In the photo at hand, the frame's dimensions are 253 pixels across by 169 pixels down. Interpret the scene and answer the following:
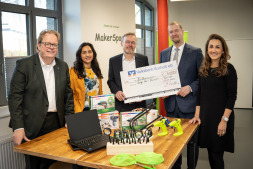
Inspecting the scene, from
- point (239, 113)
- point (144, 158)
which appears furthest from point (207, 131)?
point (239, 113)

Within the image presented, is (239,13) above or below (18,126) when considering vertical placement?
above

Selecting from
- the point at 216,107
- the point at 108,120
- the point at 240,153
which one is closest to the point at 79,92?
the point at 108,120

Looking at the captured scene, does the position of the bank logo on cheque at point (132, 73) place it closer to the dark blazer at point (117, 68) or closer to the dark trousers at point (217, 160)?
the dark blazer at point (117, 68)

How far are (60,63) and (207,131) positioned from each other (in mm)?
1654

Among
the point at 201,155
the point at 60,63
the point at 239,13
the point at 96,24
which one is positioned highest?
the point at 239,13

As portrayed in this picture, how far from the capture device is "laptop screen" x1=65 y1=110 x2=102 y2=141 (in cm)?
186

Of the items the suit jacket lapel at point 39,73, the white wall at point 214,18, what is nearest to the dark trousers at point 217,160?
the suit jacket lapel at point 39,73

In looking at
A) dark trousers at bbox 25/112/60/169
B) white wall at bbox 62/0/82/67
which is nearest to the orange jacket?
dark trousers at bbox 25/112/60/169

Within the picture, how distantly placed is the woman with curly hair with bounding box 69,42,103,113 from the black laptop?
38.5 inches

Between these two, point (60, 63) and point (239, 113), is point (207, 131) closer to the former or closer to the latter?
point (60, 63)

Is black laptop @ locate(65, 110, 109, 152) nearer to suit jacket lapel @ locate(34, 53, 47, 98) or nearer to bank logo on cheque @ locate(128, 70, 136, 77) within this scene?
suit jacket lapel @ locate(34, 53, 47, 98)

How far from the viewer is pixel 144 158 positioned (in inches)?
59.6

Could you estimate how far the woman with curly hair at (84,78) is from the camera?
2959 millimetres

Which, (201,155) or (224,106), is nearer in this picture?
(224,106)
